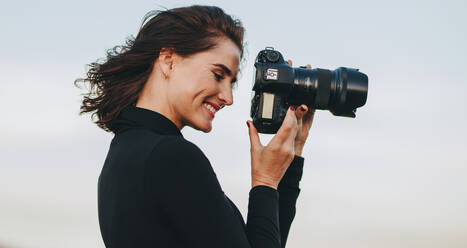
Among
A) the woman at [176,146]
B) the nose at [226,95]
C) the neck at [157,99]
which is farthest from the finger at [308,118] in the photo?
the neck at [157,99]

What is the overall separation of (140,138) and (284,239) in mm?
764

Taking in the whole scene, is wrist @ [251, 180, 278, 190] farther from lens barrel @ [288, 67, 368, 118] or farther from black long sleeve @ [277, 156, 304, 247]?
lens barrel @ [288, 67, 368, 118]

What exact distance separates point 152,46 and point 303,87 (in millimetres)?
823

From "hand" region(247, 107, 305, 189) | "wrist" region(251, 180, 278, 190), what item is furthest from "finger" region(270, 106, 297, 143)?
"wrist" region(251, 180, 278, 190)

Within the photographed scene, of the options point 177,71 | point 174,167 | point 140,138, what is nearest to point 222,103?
point 177,71

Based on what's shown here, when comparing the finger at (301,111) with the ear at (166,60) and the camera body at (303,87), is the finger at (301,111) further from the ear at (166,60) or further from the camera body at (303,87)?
the ear at (166,60)

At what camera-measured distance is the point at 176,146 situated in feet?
4.09

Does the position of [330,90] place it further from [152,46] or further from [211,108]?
[152,46]

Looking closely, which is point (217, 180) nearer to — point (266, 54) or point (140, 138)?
point (140, 138)

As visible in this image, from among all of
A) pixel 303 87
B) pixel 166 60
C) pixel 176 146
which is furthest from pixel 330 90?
pixel 176 146

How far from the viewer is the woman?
1222 mm

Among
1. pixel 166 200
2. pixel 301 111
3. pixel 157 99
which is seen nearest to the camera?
pixel 166 200

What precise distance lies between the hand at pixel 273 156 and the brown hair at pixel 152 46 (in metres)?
0.38

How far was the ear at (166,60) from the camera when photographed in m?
1.61
